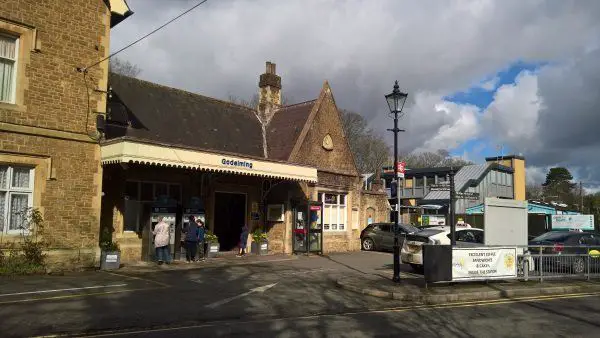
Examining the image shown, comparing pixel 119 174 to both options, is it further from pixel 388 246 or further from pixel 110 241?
pixel 388 246

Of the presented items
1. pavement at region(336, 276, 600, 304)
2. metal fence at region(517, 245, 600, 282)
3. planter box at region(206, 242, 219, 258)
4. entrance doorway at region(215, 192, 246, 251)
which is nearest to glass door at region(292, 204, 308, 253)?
entrance doorway at region(215, 192, 246, 251)

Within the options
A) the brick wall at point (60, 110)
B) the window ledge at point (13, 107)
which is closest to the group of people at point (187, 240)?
the brick wall at point (60, 110)

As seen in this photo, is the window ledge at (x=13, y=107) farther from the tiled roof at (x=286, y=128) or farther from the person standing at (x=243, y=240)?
the tiled roof at (x=286, y=128)

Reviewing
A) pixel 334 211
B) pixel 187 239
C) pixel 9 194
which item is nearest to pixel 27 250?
pixel 9 194

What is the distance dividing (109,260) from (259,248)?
720 cm

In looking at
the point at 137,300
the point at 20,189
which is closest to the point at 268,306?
the point at 137,300

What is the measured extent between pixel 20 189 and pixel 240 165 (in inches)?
281

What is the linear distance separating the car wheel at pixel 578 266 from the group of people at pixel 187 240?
12.3 metres

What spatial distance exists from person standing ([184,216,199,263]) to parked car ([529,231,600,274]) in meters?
10.8

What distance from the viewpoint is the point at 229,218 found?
882 inches

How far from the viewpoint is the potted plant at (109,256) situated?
15.3 meters

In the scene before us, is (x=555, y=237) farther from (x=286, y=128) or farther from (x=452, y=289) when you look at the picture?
(x=286, y=128)

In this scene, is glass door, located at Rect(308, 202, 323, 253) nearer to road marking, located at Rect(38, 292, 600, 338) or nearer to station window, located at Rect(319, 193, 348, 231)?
station window, located at Rect(319, 193, 348, 231)

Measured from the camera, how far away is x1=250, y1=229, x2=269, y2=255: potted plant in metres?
21.2
